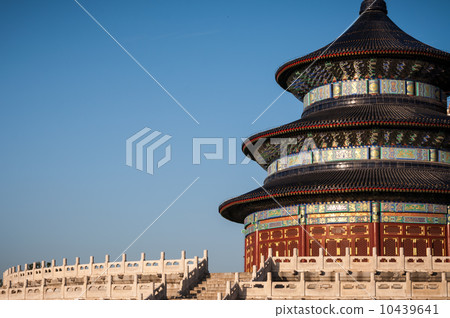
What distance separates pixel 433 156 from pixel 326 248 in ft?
28.1

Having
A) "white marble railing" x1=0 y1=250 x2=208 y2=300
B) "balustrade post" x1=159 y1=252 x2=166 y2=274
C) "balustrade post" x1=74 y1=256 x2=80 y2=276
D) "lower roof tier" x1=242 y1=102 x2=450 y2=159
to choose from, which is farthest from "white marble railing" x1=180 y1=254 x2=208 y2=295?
"lower roof tier" x1=242 y1=102 x2=450 y2=159

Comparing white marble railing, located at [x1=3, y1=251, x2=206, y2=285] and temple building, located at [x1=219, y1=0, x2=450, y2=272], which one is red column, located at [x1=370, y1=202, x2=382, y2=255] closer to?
temple building, located at [x1=219, y1=0, x2=450, y2=272]

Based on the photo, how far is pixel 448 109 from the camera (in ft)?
194

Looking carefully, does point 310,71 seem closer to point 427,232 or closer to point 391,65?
point 391,65

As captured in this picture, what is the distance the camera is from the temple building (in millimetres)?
46969

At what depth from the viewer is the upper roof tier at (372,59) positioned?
5206 centimetres

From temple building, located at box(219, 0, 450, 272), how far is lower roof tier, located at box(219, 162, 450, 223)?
59mm

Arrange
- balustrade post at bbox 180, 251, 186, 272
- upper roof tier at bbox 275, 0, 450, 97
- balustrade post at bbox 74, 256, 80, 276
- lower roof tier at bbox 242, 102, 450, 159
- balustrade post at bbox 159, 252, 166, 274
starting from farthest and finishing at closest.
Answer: upper roof tier at bbox 275, 0, 450, 97, lower roof tier at bbox 242, 102, 450, 159, balustrade post at bbox 74, 256, 80, 276, balustrade post at bbox 159, 252, 166, 274, balustrade post at bbox 180, 251, 186, 272

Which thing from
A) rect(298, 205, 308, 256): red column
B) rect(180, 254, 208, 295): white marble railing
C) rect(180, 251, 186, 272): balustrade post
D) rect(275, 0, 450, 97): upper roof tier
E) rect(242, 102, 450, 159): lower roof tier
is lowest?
rect(180, 254, 208, 295): white marble railing

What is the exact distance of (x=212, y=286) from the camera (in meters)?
38.0

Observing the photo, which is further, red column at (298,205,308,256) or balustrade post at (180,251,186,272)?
red column at (298,205,308,256)

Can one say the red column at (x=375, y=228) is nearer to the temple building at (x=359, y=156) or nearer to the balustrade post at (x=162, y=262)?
the temple building at (x=359, y=156)

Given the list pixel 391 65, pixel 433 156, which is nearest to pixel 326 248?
pixel 433 156

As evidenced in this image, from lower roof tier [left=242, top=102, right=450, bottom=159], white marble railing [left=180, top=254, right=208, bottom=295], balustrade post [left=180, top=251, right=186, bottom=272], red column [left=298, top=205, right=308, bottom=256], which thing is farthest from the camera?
lower roof tier [left=242, top=102, right=450, bottom=159]
